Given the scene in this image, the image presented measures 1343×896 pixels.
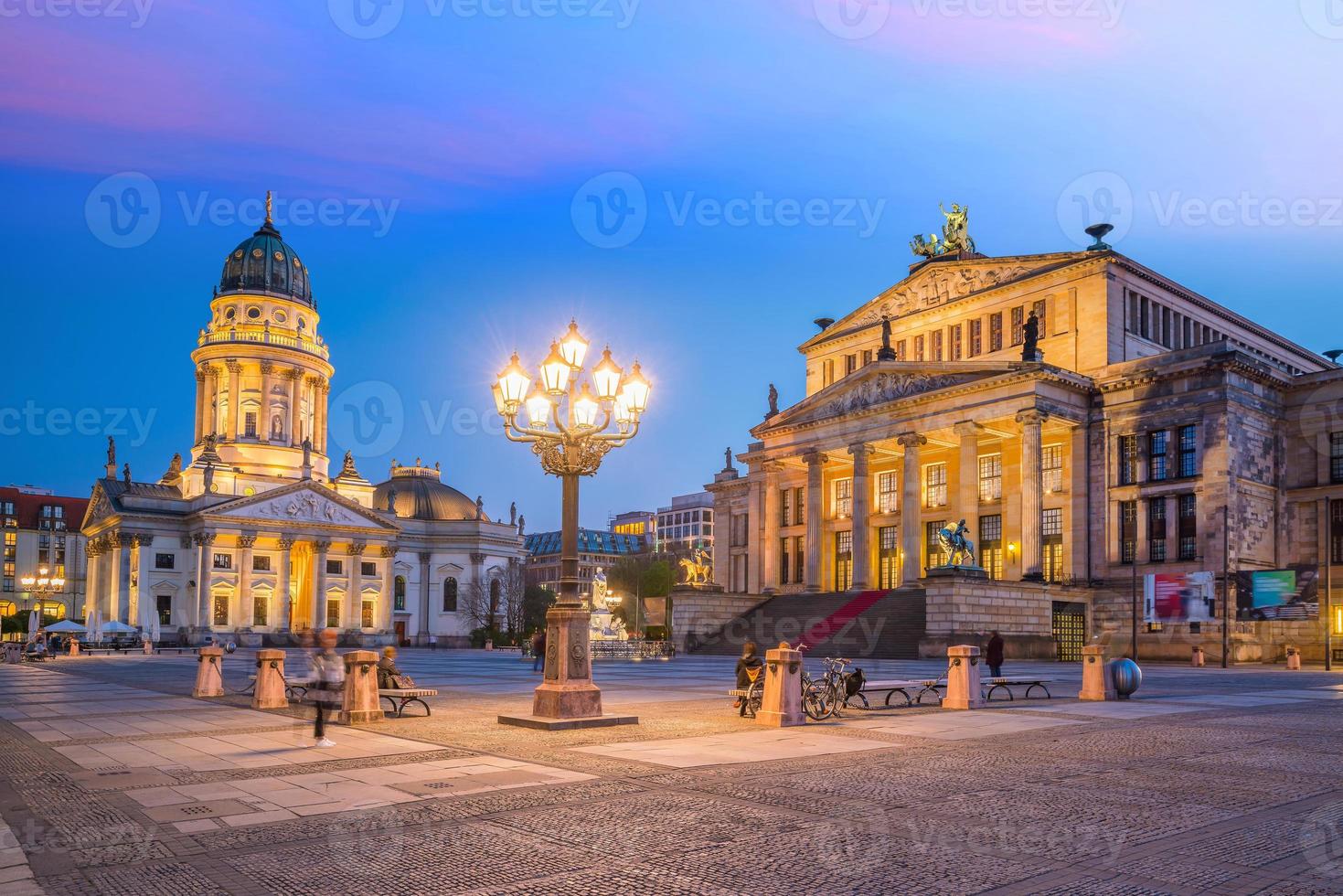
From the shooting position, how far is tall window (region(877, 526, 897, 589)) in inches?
2746

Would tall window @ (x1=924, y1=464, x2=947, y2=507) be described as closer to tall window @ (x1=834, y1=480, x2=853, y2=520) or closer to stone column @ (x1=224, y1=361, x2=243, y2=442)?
tall window @ (x1=834, y1=480, x2=853, y2=520)

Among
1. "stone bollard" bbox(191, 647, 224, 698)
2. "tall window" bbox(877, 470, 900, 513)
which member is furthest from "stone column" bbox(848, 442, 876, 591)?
"stone bollard" bbox(191, 647, 224, 698)

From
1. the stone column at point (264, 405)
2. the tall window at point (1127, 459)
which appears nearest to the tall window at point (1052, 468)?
the tall window at point (1127, 459)

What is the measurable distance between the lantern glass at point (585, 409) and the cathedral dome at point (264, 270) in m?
102

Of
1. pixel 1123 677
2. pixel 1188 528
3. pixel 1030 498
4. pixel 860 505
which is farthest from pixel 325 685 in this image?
pixel 860 505

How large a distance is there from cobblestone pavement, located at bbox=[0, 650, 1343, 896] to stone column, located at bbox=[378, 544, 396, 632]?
91245 mm

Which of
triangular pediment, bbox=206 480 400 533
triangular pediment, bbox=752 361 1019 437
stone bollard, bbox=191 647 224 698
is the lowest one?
stone bollard, bbox=191 647 224 698

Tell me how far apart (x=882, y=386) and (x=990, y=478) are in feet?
26.6

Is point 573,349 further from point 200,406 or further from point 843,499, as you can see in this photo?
point 200,406

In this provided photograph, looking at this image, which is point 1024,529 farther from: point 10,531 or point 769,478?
point 10,531

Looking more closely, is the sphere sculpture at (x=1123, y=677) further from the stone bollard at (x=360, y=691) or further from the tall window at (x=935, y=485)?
the tall window at (x=935, y=485)

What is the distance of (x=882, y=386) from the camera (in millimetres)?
64312

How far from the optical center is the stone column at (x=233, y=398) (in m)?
110

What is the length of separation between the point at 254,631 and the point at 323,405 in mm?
27349
